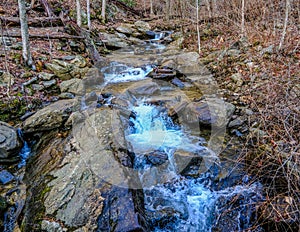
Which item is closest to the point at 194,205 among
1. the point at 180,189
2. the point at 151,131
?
the point at 180,189

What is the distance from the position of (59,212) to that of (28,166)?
184 centimetres

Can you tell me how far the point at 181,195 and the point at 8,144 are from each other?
12.5 feet

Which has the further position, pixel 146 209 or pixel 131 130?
pixel 131 130

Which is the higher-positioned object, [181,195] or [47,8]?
[47,8]

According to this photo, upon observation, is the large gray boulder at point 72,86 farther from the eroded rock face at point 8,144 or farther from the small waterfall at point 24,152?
the eroded rock face at point 8,144

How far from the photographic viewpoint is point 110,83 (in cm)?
890

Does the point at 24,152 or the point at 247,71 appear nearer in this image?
the point at 24,152

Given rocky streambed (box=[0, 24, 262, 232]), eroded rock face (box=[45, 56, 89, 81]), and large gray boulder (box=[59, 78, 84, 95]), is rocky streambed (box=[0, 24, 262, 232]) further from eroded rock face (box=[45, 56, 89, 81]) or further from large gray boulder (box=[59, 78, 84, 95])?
eroded rock face (box=[45, 56, 89, 81])

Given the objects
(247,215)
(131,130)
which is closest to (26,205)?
(131,130)

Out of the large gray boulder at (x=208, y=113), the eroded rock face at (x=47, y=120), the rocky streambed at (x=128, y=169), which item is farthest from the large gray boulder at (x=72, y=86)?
the large gray boulder at (x=208, y=113)

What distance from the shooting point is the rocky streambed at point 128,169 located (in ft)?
10.9

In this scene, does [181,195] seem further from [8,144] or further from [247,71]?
[247,71]

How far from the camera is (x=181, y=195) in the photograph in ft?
14.1

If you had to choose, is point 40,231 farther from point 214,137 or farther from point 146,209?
point 214,137
